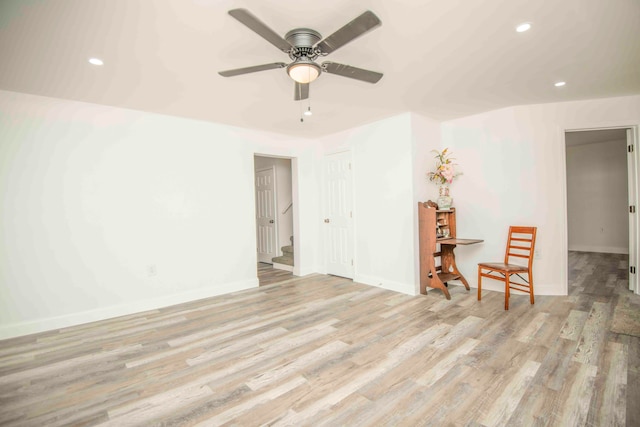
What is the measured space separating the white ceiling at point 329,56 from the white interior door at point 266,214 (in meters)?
2.71

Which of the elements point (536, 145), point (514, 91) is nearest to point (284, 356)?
point (514, 91)

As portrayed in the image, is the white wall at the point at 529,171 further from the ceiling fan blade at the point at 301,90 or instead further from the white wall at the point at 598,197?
the white wall at the point at 598,197

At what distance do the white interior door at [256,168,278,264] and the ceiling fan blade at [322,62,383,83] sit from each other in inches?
163

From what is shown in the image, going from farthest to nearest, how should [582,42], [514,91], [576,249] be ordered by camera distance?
[576,249]
[514,91]
[582,42]

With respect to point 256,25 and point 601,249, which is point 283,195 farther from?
point 601,249

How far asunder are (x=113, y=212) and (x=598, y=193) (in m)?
9.18

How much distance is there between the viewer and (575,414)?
65.2 inches

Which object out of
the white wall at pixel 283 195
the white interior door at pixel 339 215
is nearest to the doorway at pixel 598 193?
the white interior door at pixel 339 215

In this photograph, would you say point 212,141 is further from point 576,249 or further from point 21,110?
point 576,249

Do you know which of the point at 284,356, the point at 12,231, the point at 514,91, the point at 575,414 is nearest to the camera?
the point at 575,414

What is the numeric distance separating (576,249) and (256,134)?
300 inches

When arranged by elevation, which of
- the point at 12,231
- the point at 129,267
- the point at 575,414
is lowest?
the point at 575,414

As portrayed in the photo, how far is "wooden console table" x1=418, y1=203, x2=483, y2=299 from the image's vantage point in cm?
381

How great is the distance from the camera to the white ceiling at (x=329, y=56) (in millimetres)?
1806
